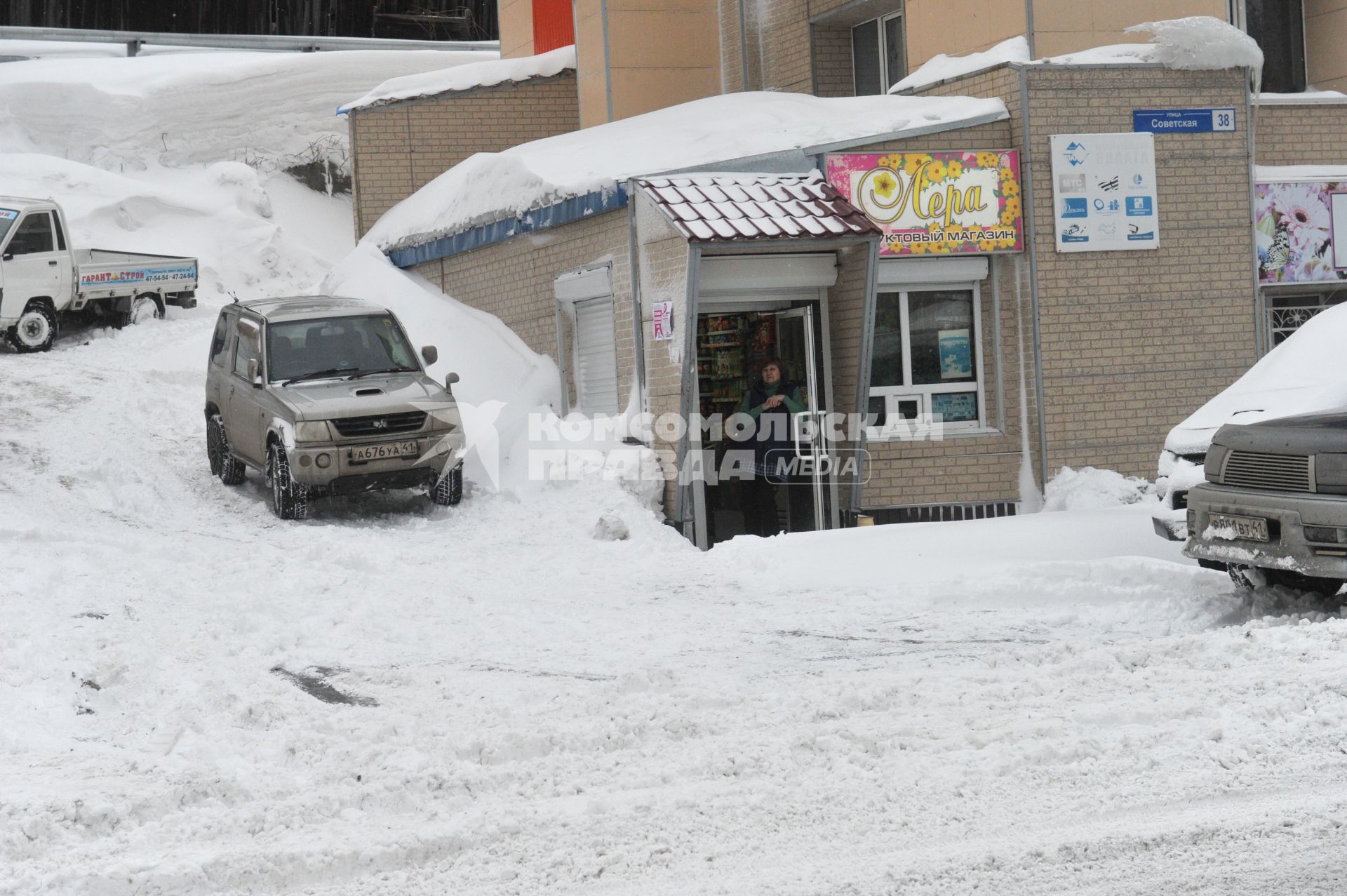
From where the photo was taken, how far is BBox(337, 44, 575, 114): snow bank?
800 inches

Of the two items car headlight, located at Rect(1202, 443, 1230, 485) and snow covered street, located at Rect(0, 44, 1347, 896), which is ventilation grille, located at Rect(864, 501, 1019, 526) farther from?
car headlight, located at Rect(1202, 443, 1230, 485)

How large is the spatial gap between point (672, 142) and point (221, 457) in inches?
218

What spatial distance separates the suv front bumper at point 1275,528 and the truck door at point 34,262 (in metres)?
17.0

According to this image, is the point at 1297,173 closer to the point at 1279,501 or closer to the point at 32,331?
the point at 1279,501

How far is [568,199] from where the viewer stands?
1421 cm

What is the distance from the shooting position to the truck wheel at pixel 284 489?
497 inches

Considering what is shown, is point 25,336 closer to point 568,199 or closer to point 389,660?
point 568,199

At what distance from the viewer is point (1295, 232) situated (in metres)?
15.0

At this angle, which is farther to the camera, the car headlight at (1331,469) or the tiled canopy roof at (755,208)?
the tiled canopy roof at (755,208)

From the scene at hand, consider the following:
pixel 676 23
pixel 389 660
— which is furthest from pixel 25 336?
pixel 389 660

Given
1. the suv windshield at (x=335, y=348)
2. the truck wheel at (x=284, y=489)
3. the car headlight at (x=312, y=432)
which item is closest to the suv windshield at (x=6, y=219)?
the suv windshield at (x=335, y=348)

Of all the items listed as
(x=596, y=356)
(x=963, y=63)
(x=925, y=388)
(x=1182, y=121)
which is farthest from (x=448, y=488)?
(x=1182, y=121)

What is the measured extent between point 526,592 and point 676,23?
11370mm

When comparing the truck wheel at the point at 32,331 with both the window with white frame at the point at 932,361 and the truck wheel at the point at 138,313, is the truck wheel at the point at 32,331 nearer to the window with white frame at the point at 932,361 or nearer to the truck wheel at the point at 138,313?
the truck wheel at the point at 138,313
